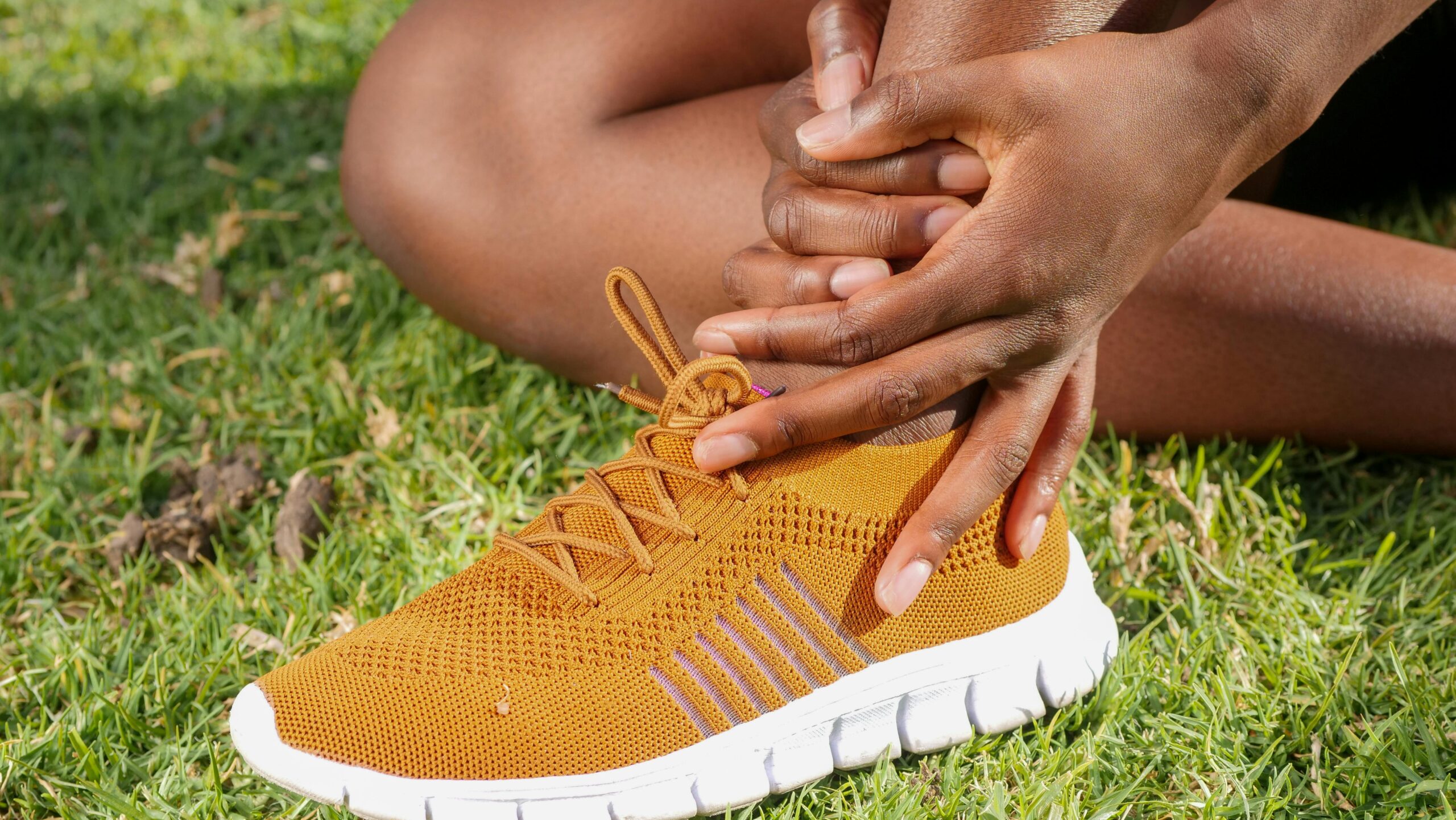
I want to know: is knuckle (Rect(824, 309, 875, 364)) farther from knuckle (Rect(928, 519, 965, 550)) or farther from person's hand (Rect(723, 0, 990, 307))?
knuckle (Rect(928, 519, 965, 550))

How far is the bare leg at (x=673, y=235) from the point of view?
1.71 meters

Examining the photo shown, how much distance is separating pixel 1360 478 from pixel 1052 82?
1.06 m

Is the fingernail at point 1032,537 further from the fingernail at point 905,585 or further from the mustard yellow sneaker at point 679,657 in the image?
the fingernail at point 905,585

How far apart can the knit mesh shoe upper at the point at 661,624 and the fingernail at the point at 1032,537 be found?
0.03 m

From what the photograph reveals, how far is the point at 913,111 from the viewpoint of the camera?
3.95 ft

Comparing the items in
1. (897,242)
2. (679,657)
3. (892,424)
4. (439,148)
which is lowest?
(679,657)

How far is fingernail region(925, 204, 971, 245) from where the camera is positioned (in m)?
1.24

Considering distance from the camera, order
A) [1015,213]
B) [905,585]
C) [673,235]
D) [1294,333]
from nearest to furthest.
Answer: [1015,213]
[905,585]
[1294,333]
[673,235]

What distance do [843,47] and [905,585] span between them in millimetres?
687

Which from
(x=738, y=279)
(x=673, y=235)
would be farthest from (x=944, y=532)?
(x=673, y=235)

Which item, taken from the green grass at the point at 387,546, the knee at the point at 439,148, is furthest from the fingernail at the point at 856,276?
the knee at the point at 439,148

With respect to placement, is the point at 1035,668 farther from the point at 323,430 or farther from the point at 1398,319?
the point at 323,430

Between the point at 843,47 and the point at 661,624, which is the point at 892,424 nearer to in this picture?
the point at 661,624

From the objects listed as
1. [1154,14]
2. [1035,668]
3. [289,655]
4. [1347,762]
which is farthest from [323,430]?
[1347,762]
